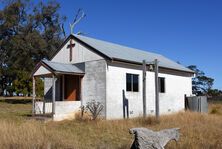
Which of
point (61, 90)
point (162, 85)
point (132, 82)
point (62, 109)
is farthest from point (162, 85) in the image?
point (62, 109)

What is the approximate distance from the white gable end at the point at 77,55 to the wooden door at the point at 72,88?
1.19 metres

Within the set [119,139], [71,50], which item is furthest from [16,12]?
[119,139]

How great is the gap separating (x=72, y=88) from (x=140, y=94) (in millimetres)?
4561

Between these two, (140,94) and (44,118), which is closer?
(44,118)

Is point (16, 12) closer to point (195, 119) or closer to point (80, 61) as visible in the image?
point (80, 61)

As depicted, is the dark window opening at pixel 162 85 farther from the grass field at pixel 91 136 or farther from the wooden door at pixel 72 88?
the wooden door at pixel 72 88

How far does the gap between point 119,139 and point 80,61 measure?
32.1 ft

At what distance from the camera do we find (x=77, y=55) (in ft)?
67.2

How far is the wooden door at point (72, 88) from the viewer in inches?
800

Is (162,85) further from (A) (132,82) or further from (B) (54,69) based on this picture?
(B) (54,69)

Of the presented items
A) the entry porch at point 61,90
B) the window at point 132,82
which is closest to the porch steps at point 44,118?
the entry porch at point 61,90

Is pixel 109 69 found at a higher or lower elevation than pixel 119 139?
higher

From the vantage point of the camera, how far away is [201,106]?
77.7 feet

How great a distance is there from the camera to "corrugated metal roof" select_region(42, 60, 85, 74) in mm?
18280
